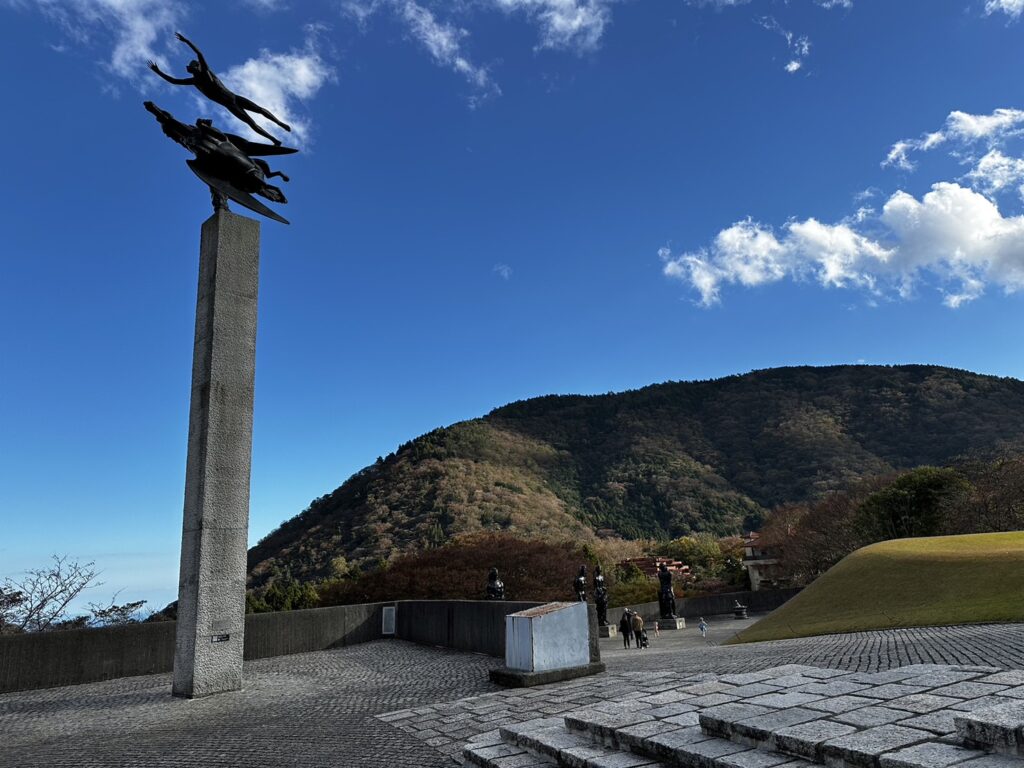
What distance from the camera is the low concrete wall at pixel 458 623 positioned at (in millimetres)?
11623

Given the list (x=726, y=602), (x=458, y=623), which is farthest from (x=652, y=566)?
(x=458, y=623)

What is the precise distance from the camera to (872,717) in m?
3.83

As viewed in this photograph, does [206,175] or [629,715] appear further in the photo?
[206,175]

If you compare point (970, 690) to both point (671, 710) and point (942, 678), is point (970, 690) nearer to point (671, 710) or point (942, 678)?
point (942, 678)

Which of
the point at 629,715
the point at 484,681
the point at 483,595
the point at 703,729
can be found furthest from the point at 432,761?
the point at 483,595

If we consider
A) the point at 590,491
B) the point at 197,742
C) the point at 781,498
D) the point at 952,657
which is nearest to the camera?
the point at 197,742

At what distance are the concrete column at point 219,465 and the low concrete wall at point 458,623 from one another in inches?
170

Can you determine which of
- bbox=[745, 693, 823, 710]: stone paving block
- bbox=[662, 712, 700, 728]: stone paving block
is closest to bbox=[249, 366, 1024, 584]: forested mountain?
bbox=[662, 712, 700, 728]: stone paving block

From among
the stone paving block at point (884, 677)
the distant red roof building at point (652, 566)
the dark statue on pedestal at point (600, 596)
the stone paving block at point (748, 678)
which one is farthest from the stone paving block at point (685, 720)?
the distant red roof building at point (652, 566)

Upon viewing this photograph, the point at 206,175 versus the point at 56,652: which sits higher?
the point at 206,175

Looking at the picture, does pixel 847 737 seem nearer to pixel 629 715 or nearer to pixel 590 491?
pixel 629 715

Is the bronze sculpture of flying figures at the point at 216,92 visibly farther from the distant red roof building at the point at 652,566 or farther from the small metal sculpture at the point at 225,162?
the distant red roof building at the point at 652,566

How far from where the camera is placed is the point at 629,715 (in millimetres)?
4941

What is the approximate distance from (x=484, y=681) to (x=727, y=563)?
43.8m
